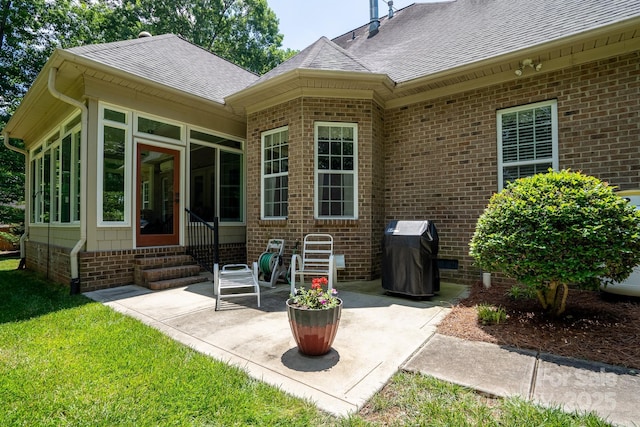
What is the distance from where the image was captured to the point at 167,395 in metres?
2.11

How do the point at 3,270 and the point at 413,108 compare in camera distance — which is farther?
the point at 3,270

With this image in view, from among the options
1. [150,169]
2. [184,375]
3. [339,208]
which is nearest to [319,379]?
[184,375]

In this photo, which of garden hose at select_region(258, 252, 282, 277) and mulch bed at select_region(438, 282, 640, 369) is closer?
mulch bed at select_region(438, 282, 640, 369)

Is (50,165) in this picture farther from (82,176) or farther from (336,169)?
(336,169)

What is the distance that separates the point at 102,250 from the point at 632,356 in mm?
6916

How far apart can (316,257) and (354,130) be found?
2510 millimetres

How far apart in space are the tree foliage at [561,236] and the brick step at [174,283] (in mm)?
4752

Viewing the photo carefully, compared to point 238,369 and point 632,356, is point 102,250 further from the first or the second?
point 632,356

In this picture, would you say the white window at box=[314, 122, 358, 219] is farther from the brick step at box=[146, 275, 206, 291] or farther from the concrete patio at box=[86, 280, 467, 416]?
the brick step at box=[146, 275, 206, 291]

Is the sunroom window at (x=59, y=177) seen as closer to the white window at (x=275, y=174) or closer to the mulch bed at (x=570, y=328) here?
the white window at (x=275, y=174)

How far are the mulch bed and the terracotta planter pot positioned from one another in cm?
130

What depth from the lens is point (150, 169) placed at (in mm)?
6414

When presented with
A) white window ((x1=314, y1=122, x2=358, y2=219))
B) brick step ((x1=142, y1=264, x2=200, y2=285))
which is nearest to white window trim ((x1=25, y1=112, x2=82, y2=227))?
brick step ((x1=142, y1=264, x2=200, y2=285))

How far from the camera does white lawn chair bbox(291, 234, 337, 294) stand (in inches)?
203
